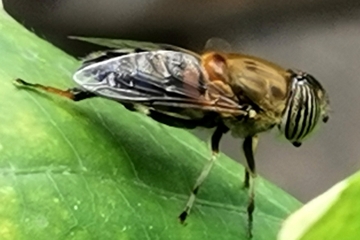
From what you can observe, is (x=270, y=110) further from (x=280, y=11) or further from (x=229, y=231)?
(x=280, y=11)

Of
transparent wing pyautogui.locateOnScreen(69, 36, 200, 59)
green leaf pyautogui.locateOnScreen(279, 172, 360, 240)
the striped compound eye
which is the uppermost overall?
green leaf pyautogui.locateOnScreen(279, 172, 360, 240)

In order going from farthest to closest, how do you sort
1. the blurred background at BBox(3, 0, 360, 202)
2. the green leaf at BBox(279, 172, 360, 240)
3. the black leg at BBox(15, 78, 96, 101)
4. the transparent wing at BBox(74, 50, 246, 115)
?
the blurred background at BBox(3, 0, 360, 202) < the transparent wing at BBox(74, 50, 246, 115) < the black leg at BBox(15, 78, 96, 101) < the green leaf at BBox(279, 172, 360, 240)

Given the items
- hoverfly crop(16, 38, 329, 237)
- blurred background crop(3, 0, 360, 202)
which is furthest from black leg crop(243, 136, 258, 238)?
blurred background crop(3, 0, 360, 202)

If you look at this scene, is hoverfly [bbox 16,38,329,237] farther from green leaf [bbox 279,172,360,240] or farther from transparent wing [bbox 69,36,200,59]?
green leaf [bbox 279,172,360,240]

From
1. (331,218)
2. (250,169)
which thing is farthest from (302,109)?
(331,218)

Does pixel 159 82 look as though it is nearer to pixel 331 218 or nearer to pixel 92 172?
pixel 92 172

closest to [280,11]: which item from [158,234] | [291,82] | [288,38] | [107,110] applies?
[288,38]
